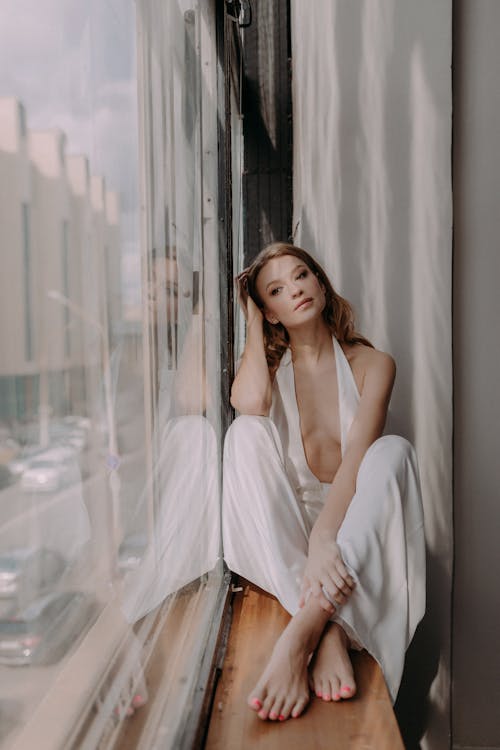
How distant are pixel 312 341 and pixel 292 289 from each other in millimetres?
171

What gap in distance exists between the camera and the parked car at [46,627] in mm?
470

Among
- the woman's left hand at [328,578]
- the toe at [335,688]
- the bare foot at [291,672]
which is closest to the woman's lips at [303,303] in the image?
the woman's left hand at [328,578]

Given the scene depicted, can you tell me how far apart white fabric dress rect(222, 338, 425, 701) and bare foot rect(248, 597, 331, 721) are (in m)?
0.07

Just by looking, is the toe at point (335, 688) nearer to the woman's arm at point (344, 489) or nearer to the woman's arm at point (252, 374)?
the woman's arm at point (344, 489)

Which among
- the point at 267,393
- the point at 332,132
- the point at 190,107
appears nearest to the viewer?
the point at 190,107

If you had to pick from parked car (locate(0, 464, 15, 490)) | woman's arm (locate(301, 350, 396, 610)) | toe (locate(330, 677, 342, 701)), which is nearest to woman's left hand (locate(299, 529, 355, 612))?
woman's arm (locate(301, 350, 396, 610))

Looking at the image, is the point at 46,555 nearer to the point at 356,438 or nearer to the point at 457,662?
the point at 356,438

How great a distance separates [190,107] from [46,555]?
112cm

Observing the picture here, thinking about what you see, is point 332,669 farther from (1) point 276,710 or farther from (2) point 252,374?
(2) point 252,374

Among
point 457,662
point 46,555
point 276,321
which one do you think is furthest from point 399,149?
point 46,555

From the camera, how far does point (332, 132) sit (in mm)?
1971

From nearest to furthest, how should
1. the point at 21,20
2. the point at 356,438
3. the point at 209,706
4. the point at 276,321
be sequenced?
the point at 21,20 < the point at 209,706 < the point at 356,438 < the point at 276,321

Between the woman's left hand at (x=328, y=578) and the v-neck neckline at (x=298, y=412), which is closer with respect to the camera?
the woman's left hand at (x=328, y=578)

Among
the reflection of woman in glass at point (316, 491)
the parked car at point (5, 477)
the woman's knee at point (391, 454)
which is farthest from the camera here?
the woman's knee at point (391, 454)
